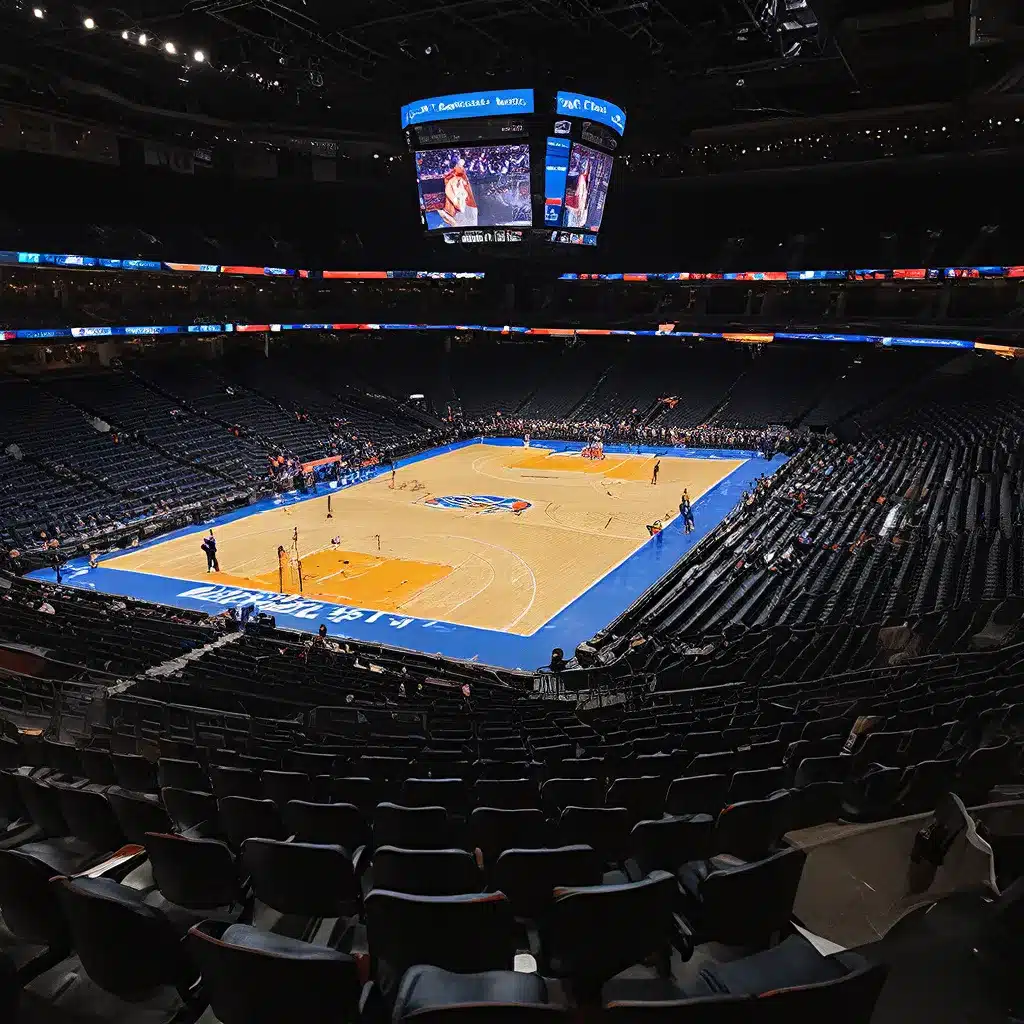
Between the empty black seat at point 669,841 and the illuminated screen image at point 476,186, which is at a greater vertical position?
the illuminated screen image at point 476,186

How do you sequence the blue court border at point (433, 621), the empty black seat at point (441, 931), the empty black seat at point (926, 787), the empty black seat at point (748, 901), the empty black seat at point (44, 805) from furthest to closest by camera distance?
1. the blue court border at point (433, 621)
2. the empty black seat at point (926, 787)
3. the empty black seat at point (44, 805)
4. the empty black seat at point (748, 901)
5. the empty black seat at point (441, 931)

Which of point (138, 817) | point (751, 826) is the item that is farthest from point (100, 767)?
point (751, 826)

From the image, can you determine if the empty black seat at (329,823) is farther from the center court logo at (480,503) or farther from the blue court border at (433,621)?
the center court logo at (480,503)

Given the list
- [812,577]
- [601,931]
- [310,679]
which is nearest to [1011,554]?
[812,577]

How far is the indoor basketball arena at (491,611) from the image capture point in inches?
139

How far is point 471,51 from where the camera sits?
35906mm

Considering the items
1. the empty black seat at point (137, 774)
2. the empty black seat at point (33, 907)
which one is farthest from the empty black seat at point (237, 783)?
the empty black seat at point (33, 907)

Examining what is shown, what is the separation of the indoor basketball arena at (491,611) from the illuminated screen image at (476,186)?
0.19 metres

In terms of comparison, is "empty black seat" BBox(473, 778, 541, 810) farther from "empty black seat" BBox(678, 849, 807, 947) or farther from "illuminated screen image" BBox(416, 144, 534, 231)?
"illuminated screen image" BBox(416, 144, 534, 231)

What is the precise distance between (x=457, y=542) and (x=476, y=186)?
16.6 meters

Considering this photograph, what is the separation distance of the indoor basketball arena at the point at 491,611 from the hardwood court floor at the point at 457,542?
0.27 metres

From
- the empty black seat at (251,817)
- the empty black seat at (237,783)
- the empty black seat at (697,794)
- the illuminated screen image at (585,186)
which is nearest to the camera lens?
the empty black seat at (251,817)

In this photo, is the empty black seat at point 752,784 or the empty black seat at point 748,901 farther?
the empty black seat at point 752,784

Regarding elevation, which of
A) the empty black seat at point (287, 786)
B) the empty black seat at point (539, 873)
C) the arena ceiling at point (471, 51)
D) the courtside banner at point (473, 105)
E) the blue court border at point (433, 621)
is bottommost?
the blue court border at point (433, 621)
